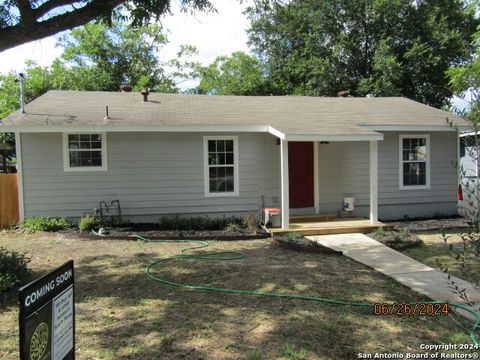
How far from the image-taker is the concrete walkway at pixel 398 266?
543 cm

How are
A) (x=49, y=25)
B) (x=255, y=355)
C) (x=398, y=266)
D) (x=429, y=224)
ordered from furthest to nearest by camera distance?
1. (x=429, y=224)
2. (x=398, y=266)
3. (x=49, y=25)
4. (x=255, y=355)

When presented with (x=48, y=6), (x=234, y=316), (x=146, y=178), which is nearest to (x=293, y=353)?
(x=234, y=316)

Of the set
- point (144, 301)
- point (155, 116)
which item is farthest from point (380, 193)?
point (144, 301)

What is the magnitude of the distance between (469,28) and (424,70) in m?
4.33

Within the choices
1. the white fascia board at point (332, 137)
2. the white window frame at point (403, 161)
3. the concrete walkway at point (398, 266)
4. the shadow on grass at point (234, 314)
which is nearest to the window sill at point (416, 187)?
the white window frame at point (403, 161)

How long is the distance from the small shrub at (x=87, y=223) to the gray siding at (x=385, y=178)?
243 inches

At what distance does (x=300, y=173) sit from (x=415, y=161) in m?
3.58

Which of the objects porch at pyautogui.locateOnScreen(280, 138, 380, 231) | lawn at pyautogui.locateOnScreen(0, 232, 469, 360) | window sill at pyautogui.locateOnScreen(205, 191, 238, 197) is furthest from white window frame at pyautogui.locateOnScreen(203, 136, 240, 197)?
lawn at pyautogui.locateOnScreen(0, 232, 469, 360)

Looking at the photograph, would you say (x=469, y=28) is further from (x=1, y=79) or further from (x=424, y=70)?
(x=1, y=79)

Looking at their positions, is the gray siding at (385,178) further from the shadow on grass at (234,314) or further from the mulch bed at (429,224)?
the shadow on grass at (234,314)

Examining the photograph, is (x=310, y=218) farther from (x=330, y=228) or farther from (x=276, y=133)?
(x=276, y=133)

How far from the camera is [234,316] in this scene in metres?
4.51

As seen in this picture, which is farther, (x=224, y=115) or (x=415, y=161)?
(x=415, y=161)

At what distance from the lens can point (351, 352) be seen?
372 centimetres
